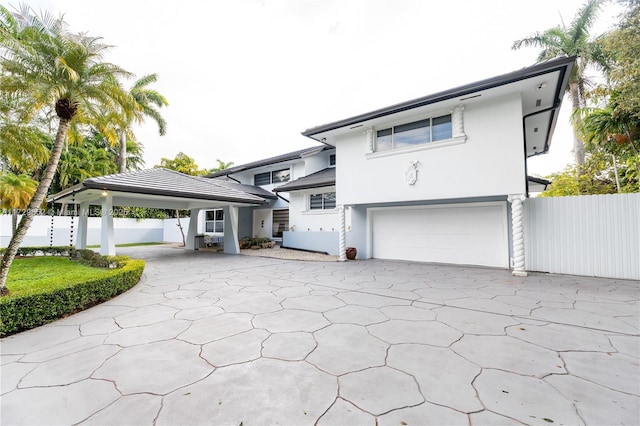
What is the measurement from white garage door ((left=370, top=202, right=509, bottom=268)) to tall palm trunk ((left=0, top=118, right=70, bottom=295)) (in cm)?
1007

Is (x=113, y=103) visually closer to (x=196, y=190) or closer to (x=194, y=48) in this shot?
(x=196, y=190)

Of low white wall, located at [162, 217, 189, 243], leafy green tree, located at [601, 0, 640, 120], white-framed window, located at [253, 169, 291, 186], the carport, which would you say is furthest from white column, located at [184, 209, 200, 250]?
leafy green tree, located at [601, 0, 640, 120]

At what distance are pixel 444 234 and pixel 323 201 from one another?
6.44 metres

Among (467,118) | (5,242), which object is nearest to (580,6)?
(467,118)

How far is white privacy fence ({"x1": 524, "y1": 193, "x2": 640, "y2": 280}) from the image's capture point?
6.66 meters

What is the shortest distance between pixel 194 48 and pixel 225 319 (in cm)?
1252

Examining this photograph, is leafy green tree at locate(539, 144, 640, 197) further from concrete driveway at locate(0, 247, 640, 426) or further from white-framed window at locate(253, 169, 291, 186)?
white-framed window at locate(253, 169, 291, 186)

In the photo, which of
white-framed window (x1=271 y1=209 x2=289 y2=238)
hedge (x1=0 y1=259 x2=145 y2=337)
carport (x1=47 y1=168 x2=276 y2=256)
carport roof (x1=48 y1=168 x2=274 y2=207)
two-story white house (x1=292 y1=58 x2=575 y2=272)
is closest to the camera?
hedge (x1=0 y1=259 x2=145 y2=337)

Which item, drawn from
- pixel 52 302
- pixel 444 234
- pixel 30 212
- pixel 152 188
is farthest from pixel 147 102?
pixel 444 234

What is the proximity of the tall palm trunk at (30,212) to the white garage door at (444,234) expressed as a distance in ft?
33.0

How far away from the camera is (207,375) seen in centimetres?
255

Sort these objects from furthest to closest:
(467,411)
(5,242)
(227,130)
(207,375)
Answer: (227,130)
(5,242)
(207,375)
(467,411)

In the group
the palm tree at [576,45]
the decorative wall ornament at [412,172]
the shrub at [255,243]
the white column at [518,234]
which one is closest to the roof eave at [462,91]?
the decorative wall ornament at [412,172]

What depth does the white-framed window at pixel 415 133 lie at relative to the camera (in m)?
8.56
